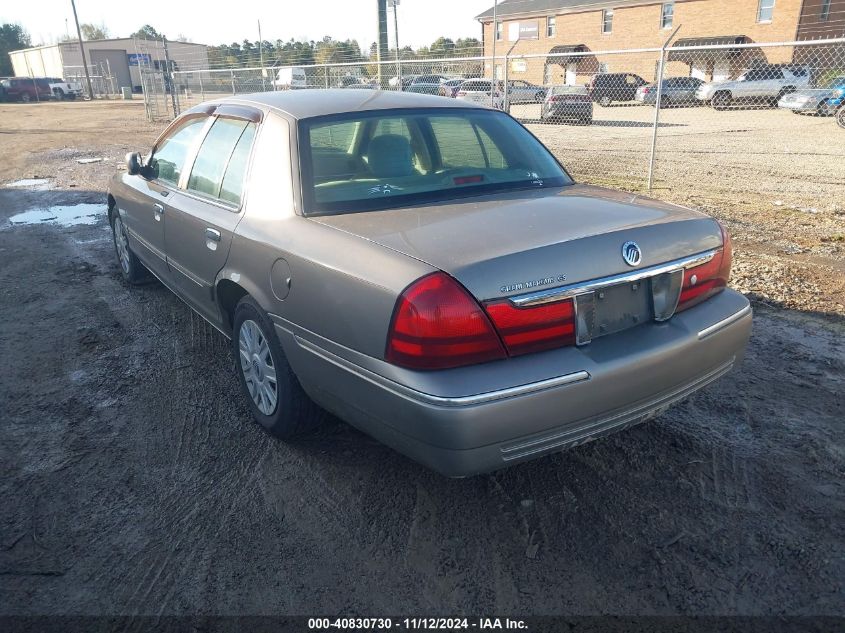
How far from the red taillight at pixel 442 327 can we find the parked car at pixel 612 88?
2856 cm

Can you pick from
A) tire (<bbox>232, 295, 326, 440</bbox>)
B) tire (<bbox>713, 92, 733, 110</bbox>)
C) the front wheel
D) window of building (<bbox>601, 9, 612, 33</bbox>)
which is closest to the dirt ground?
tire (<bbox>232, 295, 326, 440</bbox>)

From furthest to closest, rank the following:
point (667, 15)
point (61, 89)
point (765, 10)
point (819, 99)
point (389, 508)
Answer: point (61, 89)
point (667, 15)
point (765, 10)
point (819, 99)
point (389, 508)

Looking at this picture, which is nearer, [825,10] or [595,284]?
[595,284]

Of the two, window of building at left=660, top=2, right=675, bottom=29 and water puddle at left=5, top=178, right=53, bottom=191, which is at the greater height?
window of building at left=660, top=2, right=675, bottom=29

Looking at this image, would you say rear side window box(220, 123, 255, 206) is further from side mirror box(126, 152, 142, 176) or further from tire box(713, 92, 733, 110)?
tire box(713, 92, 733, 110)

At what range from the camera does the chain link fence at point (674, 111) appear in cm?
1093

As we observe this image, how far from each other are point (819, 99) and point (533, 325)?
75.2 ft

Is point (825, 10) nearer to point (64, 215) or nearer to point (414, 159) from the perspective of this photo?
point (64, 215)

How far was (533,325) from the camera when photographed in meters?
2.43

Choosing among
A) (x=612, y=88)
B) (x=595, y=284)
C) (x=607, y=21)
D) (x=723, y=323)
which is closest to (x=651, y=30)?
(x=607, y=21)

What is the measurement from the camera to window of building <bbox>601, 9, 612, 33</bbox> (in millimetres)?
45031

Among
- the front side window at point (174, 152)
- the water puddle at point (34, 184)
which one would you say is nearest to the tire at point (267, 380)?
the front side window at point (174, 152)

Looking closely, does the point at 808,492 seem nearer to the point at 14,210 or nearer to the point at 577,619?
the point at 577,619

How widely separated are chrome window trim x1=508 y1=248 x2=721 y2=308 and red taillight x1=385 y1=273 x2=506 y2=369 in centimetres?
17
